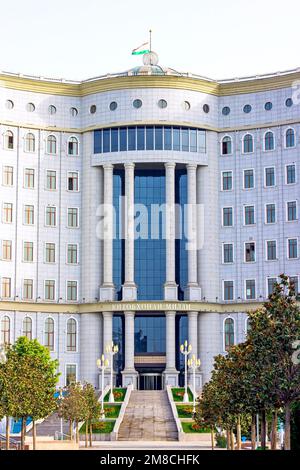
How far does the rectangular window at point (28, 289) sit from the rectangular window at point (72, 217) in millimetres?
7514

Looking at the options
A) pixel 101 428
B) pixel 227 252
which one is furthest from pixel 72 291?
pixel 101 428

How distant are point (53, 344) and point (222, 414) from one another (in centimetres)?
4438

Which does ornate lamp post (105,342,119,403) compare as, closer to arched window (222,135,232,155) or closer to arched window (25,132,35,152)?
arched window (25,132,35,152)

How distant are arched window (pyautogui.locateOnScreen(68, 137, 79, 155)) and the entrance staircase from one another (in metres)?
27.2

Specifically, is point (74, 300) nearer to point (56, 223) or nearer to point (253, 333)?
point (56, 223)

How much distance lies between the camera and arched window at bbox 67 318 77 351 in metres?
94.4

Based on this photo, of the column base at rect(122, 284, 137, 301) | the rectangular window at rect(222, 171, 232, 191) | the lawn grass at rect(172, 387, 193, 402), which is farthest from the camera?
the rectangular window at rect(222, 171, 232, 191)

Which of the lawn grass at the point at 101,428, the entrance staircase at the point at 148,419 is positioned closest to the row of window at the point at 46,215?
the entrance staircase at the point at 148,419

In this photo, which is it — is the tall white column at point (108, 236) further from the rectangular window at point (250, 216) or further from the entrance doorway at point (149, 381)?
the rectangular window at point (250, 216)

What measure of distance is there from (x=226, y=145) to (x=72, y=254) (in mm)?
20327

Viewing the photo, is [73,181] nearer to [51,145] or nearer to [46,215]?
[51,145]

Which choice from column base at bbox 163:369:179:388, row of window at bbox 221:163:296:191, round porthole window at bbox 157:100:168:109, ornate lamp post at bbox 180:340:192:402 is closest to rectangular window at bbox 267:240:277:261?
row of window at bbox 221:163:296:191

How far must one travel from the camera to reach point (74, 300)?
313 feet
